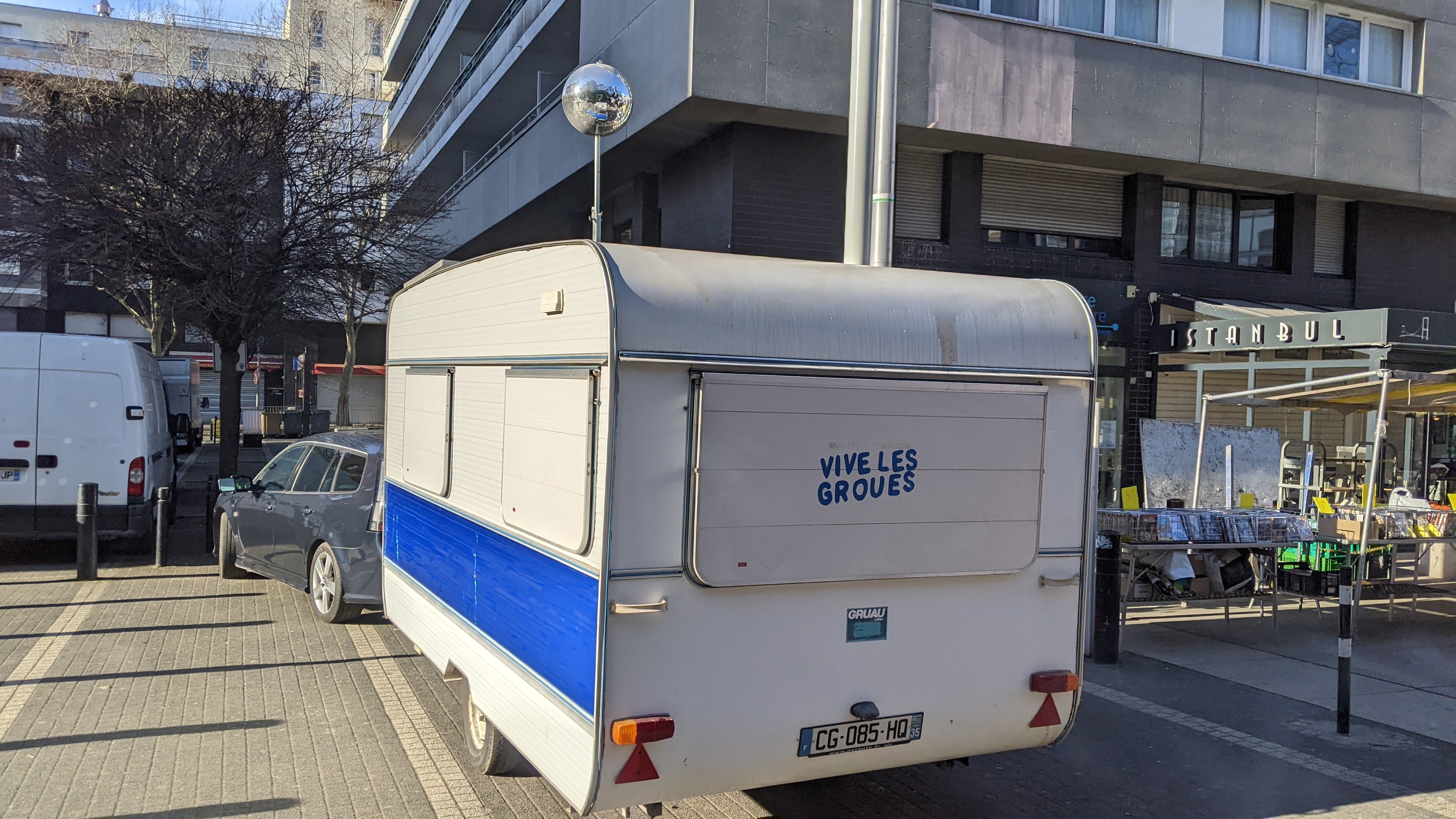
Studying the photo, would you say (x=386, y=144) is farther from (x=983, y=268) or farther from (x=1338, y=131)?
(x=1338, y=131)

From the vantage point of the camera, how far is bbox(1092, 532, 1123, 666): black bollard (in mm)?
8445

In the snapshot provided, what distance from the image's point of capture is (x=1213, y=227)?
1636 centimetres

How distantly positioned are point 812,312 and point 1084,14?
11900mm

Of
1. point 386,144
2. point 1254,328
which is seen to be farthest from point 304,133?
point 386,144

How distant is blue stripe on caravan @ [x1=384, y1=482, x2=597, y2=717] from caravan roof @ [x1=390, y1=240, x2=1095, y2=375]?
3.10 feet

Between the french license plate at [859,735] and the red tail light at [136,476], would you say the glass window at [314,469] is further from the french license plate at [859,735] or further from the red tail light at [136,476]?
the french license plate at [859,735]

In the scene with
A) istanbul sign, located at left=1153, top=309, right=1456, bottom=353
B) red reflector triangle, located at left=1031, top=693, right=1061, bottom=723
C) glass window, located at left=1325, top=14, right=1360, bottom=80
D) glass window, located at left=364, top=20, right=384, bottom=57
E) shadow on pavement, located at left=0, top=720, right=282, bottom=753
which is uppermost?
glass window, located at left=364, top=20, right=384, bottom=57

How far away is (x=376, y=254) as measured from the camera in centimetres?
1911

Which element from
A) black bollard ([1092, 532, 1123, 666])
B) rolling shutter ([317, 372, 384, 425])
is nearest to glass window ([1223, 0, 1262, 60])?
black bollard ([1092, 532, 1123, 666])

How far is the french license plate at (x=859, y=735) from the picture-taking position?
14.6ft

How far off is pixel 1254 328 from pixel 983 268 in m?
Result: 3.35

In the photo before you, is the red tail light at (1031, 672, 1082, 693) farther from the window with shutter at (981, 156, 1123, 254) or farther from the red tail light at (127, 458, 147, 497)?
the window with shutter at (981, 156, 1123, 254)

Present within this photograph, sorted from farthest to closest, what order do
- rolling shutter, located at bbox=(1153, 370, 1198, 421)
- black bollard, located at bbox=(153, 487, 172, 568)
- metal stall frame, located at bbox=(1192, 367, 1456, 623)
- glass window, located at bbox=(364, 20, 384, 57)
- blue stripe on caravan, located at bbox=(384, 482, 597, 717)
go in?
glass window, located at bbox=(364, 20, 384, 57) → rolling shutter, located at bbox=(1153, 370, 1198, 421) → black bollard, located at bbox=(153, 487, 172, 568) → metal stall frame, located at bbox=(1192, 367, 1456, 623) → blue stripe on caravan, located at bbox=(384, 482, 597, 717)

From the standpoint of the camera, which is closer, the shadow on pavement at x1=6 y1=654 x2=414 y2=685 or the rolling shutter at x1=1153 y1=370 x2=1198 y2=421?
the shadow on pavement at x1=6 y1=654 x2=414 y2=685
